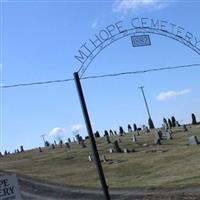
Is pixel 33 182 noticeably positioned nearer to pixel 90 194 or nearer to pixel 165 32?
pixel 90 194

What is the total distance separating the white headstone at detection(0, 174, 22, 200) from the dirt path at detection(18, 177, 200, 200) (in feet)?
41.9

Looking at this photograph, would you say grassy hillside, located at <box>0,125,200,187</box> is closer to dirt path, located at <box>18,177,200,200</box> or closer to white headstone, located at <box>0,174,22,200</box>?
dirt path, located at <box>18,177,200,200</box>

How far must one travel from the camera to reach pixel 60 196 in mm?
38125

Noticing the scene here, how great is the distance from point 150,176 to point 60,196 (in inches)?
228

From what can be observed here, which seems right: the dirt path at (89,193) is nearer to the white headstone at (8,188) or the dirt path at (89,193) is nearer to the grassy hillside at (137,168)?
the grassy hillside at (137,168)

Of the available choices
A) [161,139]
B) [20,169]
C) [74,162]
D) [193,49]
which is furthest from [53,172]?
[193,49]

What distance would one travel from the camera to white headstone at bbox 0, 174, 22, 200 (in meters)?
15.2

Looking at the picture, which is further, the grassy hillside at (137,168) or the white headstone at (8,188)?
the grassy hillside at (137,168)

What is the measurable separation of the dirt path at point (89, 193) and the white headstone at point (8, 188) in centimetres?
1278

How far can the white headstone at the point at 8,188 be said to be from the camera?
49.9ft

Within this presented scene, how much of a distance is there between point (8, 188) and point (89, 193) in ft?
68.1

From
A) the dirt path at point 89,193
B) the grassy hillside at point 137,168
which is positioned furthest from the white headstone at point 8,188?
the grassy hillside at point 137,168

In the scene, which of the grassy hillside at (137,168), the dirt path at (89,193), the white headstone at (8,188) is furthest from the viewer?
the grassy hillside at (137,168)

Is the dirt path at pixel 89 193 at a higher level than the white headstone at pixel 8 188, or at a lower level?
lower
